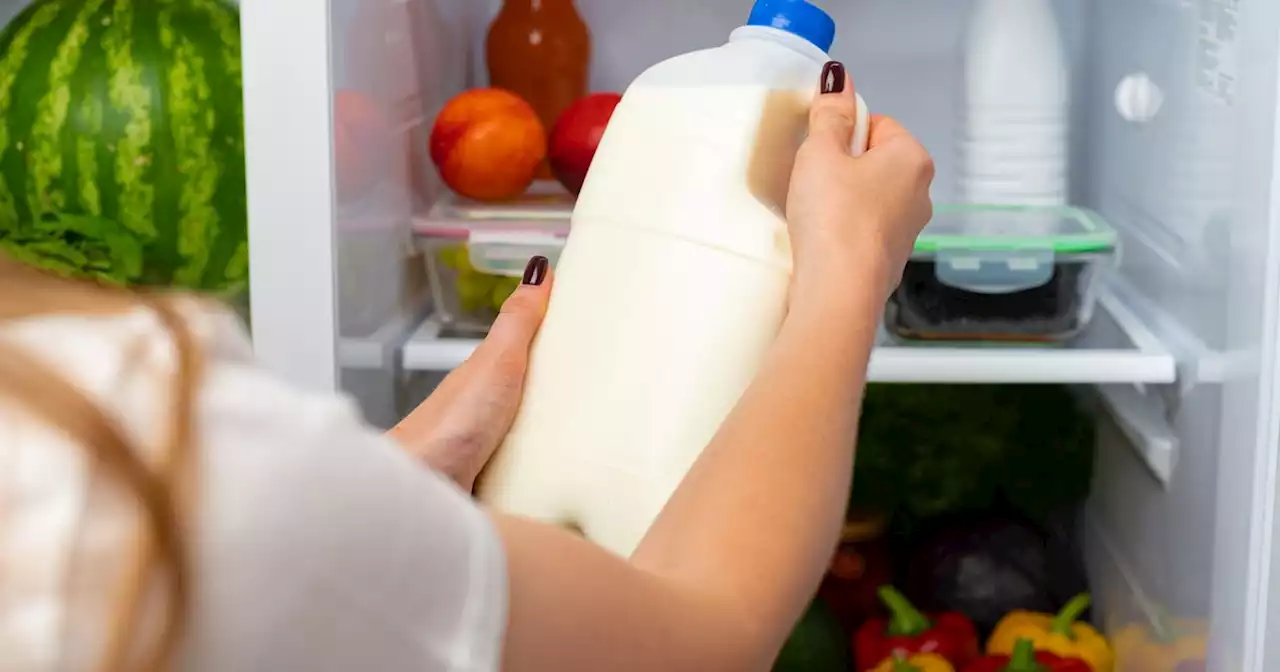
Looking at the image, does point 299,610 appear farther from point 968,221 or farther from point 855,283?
point 968,221

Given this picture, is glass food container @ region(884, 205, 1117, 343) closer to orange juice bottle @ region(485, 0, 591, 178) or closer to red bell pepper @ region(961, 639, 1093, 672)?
red bell pepper @ region(961, 639, 1093, 672)

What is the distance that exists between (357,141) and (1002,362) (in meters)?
0.48

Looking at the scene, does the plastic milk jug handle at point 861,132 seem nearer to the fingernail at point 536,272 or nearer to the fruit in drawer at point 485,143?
the fingernail at point 536,272

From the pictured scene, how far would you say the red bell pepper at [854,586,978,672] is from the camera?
1110mm

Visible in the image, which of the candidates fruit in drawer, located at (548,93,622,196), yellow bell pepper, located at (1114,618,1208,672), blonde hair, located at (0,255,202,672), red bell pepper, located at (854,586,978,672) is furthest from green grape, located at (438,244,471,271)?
blonde hair, located at (0,255,202,672)

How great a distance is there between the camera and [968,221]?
3.38 feet

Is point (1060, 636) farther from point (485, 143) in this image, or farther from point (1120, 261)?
point (485, 143)

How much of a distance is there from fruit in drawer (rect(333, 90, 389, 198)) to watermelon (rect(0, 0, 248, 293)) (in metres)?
0.10

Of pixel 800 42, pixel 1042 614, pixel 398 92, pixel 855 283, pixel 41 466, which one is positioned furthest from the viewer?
pixel 1042 614

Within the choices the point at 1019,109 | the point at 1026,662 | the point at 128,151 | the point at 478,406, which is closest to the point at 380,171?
the point at 128,151

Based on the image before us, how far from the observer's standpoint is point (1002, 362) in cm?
96

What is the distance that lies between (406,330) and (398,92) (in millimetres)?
183

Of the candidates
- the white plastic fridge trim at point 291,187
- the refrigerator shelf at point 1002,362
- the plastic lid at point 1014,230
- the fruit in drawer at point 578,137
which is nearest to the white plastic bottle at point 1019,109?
the plastic lid at point 1014,230

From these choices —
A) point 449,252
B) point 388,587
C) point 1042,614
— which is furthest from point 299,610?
point 1042,614
